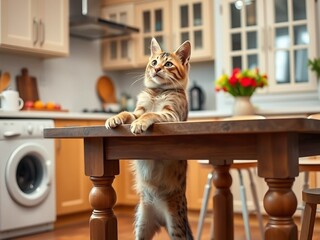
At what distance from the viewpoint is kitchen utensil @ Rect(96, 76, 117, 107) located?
5438 mm

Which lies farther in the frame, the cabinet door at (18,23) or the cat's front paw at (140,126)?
the cabinet door at (18,23)

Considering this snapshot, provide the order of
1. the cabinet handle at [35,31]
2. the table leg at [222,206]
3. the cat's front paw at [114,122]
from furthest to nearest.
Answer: the cabinet handle at [35,31] < the table leg at [222,206] < the cat's front paw at [114,122]

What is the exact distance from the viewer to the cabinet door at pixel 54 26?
14.2ft

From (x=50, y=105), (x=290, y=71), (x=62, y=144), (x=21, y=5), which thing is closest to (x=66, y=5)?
(x=21, y=5)

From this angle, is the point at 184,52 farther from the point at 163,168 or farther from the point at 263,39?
the point at 263,39

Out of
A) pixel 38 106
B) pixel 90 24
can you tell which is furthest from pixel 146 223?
pixel 90 24

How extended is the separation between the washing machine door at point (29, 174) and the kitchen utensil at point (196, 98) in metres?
1.62

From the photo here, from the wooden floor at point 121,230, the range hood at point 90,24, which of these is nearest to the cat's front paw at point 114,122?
the wooden floor at point 121,230

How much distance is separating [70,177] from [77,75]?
1362 mm

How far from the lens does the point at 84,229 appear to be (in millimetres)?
4016

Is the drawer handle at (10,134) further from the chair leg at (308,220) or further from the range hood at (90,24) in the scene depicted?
the chair leg at (308,220)

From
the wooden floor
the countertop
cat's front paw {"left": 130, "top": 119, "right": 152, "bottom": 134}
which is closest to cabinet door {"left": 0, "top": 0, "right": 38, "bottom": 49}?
the countertop

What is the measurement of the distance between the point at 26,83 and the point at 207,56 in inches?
67.3

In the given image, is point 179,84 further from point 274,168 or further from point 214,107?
point 214,107
